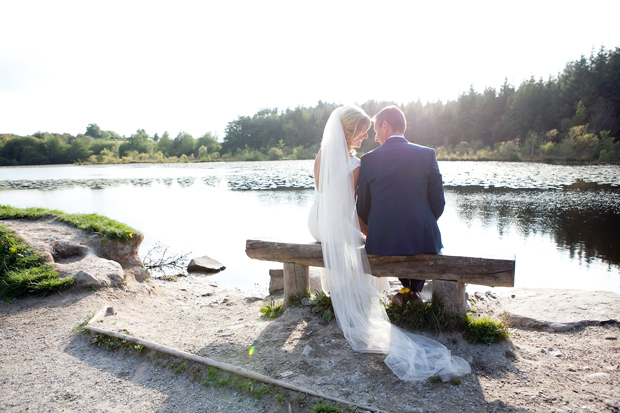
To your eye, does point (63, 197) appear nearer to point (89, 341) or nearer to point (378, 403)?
point (89, 341)

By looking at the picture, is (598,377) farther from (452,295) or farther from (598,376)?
(452,295)

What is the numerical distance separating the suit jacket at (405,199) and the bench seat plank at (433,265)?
11cm

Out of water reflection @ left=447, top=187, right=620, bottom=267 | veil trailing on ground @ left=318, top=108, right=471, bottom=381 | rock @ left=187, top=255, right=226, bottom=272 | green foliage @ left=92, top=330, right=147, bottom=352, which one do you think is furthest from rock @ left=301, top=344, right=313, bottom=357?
water reflection @ left=447, top=187, right=620, bottom=267

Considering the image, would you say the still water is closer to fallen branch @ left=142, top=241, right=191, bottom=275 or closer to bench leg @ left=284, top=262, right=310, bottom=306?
bench leg @ left=284, top=262, right=310, bottom=306

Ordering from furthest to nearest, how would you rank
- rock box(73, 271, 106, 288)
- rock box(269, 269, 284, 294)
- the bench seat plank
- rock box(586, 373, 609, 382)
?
1. rock box(269, 269, 284, 294)
2. rock box(73, 271, 106, 288)
3. the bench seat plank
4. rock box(586, 373, 609, 382)

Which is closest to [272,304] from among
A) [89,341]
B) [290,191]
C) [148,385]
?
[148,385]

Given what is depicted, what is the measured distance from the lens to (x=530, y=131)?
44156 millimetres

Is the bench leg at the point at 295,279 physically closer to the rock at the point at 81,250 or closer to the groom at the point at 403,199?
the groom at the point at 403,199

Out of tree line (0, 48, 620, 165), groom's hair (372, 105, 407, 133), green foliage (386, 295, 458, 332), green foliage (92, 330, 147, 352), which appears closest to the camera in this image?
green foliage (386, 295, 458, 332)

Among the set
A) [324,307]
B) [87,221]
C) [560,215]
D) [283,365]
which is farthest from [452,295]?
[560,215]

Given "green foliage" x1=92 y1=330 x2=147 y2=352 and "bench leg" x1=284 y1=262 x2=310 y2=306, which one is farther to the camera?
"bench leg" x1=284 y1=262 x2=310 y2=306

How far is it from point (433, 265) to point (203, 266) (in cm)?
580

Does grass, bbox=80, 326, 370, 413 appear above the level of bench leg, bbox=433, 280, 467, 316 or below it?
below

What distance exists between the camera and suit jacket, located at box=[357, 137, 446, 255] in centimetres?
315
